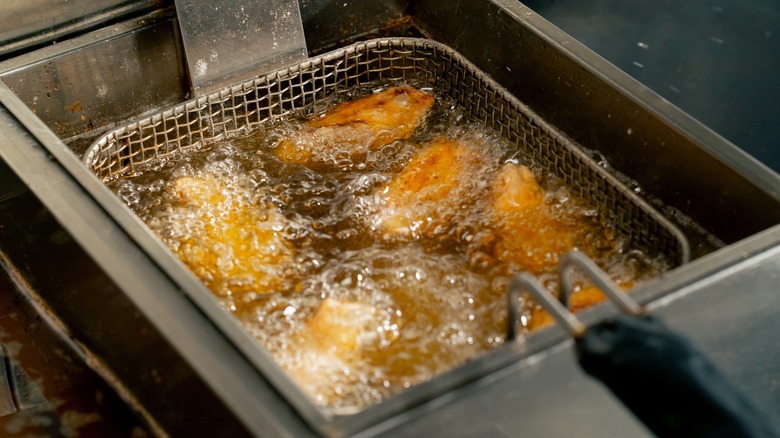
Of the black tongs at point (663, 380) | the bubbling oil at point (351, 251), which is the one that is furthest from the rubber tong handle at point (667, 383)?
the bubbling oil at point (351, 251)

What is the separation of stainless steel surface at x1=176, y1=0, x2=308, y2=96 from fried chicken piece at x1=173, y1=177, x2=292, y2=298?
0.31 meters

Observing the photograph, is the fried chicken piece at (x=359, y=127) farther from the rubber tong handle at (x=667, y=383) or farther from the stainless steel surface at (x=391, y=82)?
the rubber tong handle at (x=667, y=383)

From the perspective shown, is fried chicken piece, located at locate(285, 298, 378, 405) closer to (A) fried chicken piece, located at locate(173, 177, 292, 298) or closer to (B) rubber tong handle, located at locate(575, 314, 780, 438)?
(A) fried chicken piece, located at locate(173, 177, 292, 298)

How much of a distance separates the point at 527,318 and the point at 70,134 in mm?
1096

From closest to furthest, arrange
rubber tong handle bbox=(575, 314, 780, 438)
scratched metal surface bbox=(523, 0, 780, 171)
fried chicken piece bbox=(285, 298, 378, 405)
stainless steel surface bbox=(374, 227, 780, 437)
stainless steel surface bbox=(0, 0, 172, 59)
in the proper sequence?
rubber tong handle bbox=(575, 314, 780, 438) < stainless steel surface bbox=(374, 227, 780, 437) < fried chicken piece bbox=(285, 298, 378, 405) < stainless steel surface bbox=(0, 0, 172, 59) < scratched metal surface bbox=(523, 0, 780, 171)

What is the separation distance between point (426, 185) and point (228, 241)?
42cm

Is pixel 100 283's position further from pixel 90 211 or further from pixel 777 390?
pixel 777 390

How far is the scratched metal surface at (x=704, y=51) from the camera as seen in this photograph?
2547 millimetres

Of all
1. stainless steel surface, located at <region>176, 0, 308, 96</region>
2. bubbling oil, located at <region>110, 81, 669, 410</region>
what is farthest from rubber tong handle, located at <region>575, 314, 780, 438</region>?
stainless steel surface, located at <region>176, 0, 308, 96</region>

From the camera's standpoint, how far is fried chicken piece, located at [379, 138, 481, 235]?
5.94 ft

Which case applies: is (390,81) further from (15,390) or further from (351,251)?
(15,390)

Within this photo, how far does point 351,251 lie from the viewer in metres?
1.74

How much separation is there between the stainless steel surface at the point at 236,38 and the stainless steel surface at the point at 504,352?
0.28 ft

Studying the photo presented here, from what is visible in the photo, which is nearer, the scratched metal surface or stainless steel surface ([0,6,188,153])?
stainless steel surface ([0,6,188,153])
